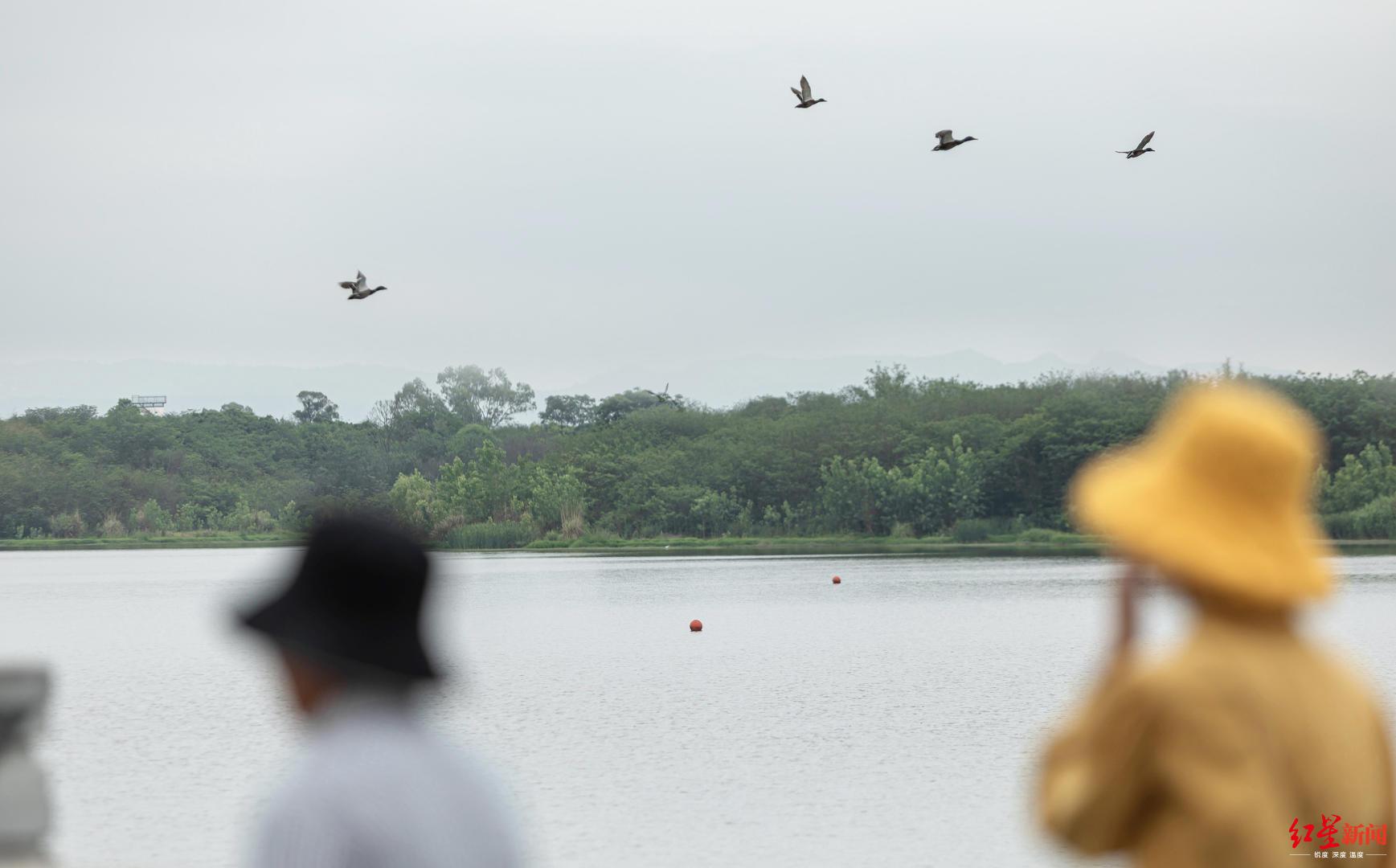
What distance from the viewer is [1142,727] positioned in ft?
7.96

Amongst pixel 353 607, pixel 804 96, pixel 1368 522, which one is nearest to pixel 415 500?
pixel 1368 522

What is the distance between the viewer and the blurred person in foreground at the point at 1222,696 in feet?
7.88

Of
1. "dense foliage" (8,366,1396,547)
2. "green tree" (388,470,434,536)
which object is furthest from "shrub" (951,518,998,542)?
"green tree" (388,470,434,536)

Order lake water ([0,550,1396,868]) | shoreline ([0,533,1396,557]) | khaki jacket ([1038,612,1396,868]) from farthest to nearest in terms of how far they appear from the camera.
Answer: shoreline ([0,533,1396,557]), lake water ([0,550,1396,868]), khaki jacket ([1038,612,1396,868])

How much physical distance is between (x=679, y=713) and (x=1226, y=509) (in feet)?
56.4

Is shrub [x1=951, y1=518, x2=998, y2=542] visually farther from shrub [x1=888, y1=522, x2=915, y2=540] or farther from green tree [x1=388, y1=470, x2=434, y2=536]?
green tree [x1=388, y1=470, x2=434, y2=536]

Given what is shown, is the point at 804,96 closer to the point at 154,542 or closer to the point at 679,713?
the point at 679,713

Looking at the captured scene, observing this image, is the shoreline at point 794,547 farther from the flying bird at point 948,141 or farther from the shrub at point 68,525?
the flying bird at point 948,141

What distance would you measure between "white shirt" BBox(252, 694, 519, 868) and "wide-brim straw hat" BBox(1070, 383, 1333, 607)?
100cm

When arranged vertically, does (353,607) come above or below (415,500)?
above

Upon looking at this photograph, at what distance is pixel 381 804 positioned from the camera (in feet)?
7.57

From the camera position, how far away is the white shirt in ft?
7.42

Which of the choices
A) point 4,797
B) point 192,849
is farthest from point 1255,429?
point 192,849

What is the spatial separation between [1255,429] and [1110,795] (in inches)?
22.7
